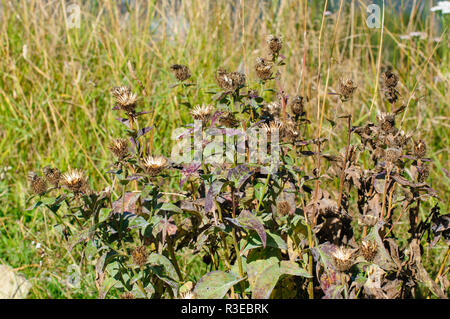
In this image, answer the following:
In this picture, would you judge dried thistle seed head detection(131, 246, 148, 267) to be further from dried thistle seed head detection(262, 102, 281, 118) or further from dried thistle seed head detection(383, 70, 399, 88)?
dried thistle seed head detection(383, 70, 399, 88)

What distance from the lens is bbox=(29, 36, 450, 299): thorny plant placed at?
1089 millimetres

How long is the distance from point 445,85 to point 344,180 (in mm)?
1573

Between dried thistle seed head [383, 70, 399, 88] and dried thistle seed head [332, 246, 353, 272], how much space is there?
1.57 ft

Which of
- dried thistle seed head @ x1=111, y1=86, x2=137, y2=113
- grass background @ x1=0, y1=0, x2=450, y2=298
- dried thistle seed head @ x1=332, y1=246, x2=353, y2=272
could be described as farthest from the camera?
grass background @ x1=0, y1=0, x2=450, y2=298

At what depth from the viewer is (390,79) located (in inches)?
48.2

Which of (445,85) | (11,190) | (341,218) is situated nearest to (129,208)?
(341,218)

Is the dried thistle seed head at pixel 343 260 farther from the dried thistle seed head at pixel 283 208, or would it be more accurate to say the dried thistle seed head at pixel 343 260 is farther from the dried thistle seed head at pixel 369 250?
the dried thistle seed head at pixel 283 208

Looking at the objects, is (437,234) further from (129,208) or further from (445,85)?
(445,85)

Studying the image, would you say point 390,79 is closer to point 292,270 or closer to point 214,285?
point 292,270

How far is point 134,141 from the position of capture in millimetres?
1138

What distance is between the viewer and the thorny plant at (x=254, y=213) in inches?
42.9

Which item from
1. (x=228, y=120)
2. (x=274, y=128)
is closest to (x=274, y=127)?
(x=274, y=128)

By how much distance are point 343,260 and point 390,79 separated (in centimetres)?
52

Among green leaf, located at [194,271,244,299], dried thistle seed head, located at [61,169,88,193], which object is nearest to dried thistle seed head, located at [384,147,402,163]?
green leaf, located at [194,271,244,299]
